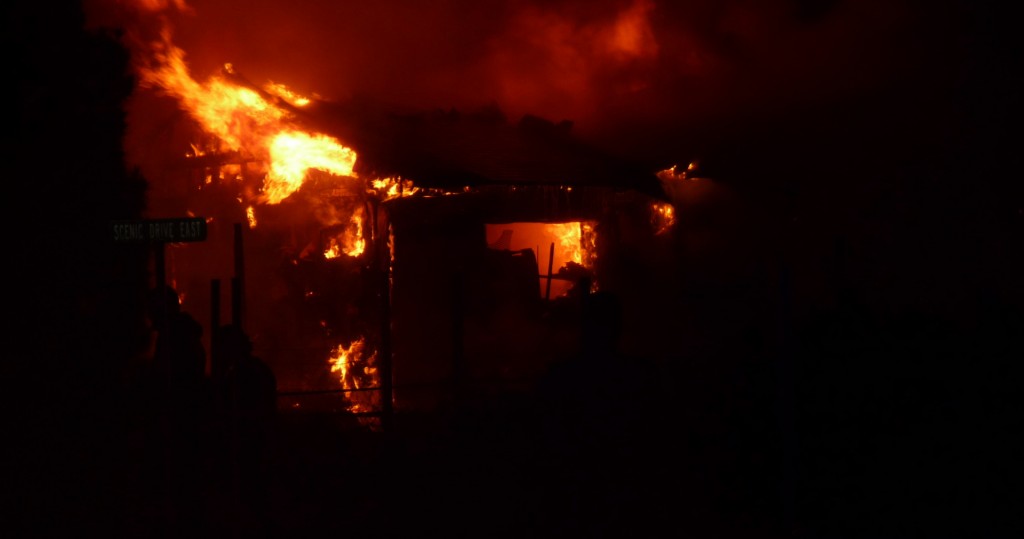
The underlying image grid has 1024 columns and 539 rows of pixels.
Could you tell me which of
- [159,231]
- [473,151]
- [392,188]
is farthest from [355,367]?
[159,231]

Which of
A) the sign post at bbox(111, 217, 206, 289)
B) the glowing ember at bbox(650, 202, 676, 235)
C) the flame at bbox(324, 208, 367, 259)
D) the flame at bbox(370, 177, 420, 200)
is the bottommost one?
the sign post at bbox(111, 217, 206, 289)

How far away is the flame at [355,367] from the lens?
14116 mm

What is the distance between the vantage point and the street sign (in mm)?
7195

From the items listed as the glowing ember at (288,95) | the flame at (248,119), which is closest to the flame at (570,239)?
the flame at (248,119)

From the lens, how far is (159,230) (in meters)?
7.23

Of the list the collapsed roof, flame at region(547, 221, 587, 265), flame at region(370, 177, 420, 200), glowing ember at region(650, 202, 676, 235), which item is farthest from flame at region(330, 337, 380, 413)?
glowing ember at region(650, 202, 676, 235)

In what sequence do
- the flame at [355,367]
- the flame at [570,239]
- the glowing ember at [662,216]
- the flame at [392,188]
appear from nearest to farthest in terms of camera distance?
1. the flame at [392,188]
2. the flame at [355,367]
3. the glowing ember at [662,216]
4. the flame at [570,239]

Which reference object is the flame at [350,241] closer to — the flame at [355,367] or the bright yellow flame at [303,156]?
the bright yellow flame at [303,156]

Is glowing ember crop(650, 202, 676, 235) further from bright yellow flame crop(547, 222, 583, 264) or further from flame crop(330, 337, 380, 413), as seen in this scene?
flame crop(330, 337, 380, 413)

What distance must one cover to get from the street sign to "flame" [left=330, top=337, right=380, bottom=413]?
6.53m

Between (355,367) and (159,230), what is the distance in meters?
7.48

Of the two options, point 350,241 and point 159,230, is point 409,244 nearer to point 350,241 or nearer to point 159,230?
point 350,241

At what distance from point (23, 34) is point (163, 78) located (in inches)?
251

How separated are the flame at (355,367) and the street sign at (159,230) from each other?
653 centimetres
